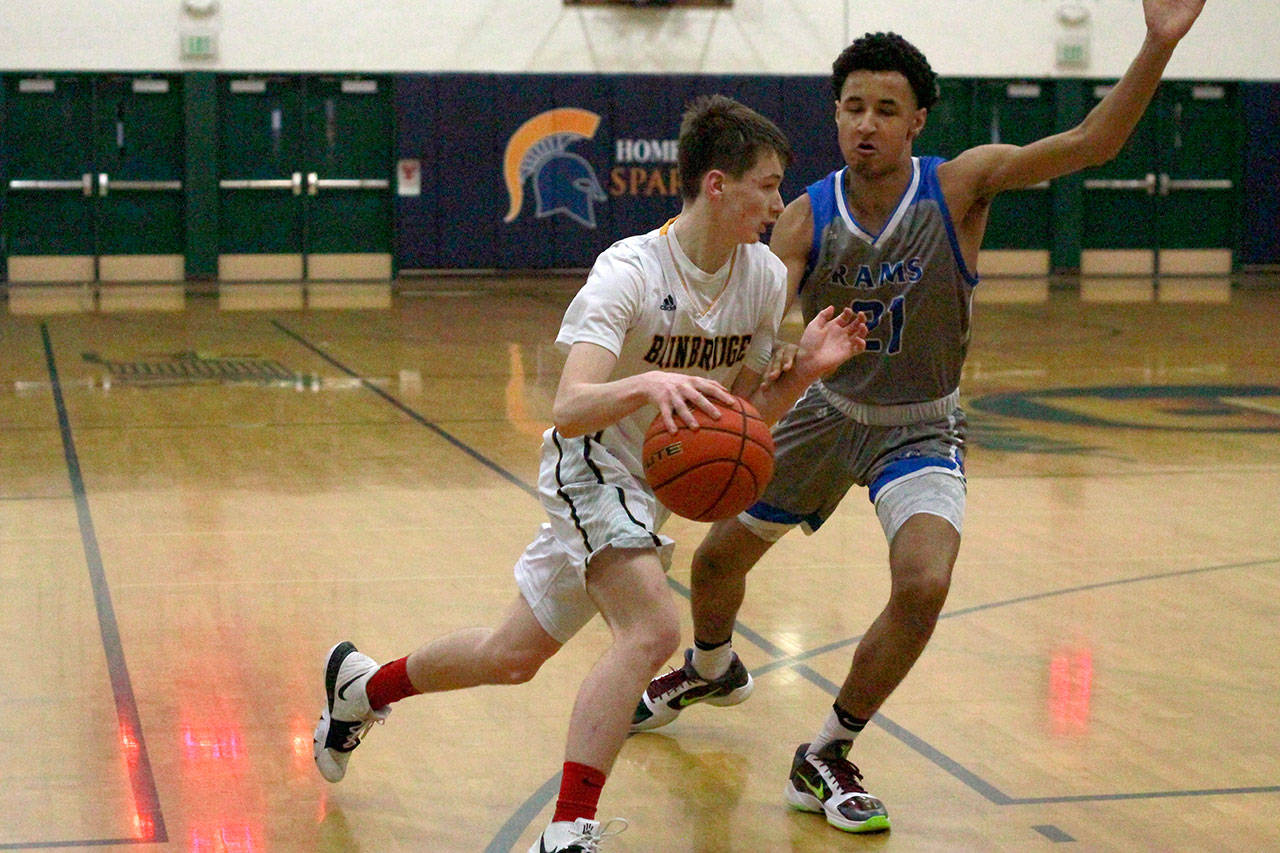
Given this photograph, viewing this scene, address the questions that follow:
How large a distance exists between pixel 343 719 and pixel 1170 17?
8.33 feet

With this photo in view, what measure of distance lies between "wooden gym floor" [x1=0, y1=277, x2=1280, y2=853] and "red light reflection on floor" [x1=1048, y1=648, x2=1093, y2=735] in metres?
0.02

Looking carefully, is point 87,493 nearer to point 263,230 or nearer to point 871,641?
point 871,641

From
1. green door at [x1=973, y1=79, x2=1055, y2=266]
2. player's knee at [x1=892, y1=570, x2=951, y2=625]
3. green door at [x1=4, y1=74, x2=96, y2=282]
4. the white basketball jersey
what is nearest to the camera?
the white basketball jersey

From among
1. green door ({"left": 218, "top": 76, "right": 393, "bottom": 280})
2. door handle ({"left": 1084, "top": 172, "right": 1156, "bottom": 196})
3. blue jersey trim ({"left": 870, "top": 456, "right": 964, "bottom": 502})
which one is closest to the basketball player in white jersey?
blue jersey trim ({"left": 870, "top": 456, "right": 964, "bottom": 502})

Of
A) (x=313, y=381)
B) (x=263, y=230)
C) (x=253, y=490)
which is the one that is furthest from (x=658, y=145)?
(x=253, y=490)

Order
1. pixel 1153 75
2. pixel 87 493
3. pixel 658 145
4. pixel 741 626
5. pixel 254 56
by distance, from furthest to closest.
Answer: pixel 658 145
pixel 254 56
pixel 87 493
pixel 741 626
pixel 1153 75

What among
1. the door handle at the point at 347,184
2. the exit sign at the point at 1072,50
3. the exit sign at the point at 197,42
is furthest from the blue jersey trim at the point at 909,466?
the exit sign at the point at 1072,50

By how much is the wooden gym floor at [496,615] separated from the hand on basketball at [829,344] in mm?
1067

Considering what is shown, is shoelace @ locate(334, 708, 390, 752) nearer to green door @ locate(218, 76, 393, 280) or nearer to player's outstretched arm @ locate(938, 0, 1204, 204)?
player's outstretched arm @ locate(938, 0, 1204, 204)

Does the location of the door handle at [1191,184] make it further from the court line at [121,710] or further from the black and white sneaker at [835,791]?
the black and white sneaker at [835,791]

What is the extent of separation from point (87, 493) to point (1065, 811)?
5.24m

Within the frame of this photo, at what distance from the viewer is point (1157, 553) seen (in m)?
6.78

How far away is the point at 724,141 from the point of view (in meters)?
3.61

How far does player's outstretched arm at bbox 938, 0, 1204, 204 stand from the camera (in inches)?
152
